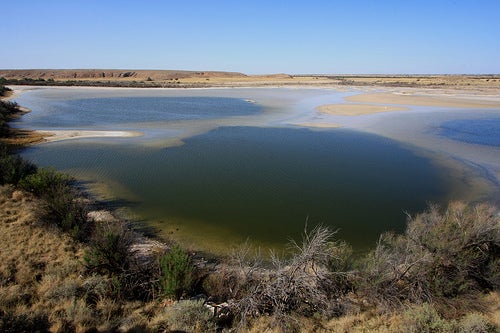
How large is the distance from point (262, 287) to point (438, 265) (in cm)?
395

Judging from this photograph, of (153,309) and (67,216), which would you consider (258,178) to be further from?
(153,309)

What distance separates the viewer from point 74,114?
33344 millimetres

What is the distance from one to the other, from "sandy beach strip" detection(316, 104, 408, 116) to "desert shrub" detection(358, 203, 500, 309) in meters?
27.1

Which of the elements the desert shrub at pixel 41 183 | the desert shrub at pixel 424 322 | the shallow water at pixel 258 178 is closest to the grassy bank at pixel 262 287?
the desert shrub at pixel 424 322

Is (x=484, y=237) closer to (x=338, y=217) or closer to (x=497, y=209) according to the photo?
(x=338, y=217)

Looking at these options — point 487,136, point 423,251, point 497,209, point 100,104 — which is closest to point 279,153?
point 497,209

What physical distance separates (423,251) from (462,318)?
5.18 feet

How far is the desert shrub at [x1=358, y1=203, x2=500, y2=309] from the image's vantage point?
6.77 m

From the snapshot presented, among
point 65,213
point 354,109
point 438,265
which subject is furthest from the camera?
point 354,109

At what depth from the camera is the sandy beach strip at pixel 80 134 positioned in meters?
22.2

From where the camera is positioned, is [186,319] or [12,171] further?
[12,171]

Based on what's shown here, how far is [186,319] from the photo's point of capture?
18.9 feet

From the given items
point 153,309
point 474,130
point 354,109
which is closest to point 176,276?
point 153,309

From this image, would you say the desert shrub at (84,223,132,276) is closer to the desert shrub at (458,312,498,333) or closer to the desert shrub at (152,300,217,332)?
the desert shrub at (152,300,217,332)
